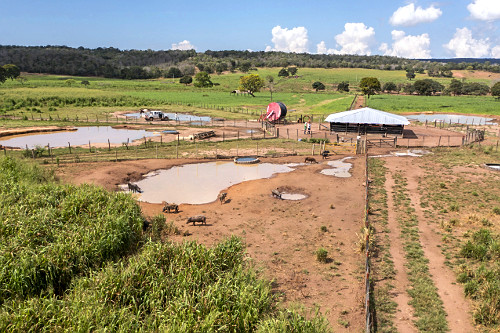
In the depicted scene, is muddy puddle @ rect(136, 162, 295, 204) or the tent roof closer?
muddy puddle @ rect(136, 162, 295, 204)

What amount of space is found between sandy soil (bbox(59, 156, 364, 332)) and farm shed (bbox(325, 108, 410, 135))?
58.2ft

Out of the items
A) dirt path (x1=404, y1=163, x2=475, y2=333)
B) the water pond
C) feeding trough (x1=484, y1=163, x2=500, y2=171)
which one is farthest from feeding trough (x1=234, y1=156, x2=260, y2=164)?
the water pond

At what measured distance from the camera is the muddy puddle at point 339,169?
2733 centimetres

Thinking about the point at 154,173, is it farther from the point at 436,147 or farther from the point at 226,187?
the point at 436,147

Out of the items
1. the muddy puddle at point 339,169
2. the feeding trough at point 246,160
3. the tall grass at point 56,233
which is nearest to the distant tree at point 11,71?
the feeding trough at point 246,160

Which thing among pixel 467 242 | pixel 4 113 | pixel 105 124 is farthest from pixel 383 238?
pixel 4 113

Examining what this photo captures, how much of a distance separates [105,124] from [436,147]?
145 feet

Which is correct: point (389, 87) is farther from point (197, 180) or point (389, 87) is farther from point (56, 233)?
point (56, 233)

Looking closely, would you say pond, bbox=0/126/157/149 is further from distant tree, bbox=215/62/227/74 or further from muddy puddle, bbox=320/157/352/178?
distant tree, bbox=215/62/227/74

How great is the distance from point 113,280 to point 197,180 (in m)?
15.8

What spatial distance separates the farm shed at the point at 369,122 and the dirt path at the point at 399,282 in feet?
84.1

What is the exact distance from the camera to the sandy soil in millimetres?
12164

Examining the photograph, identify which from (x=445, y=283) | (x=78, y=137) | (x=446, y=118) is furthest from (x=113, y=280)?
(x=446, y=118)

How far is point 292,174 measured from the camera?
2706 cm
